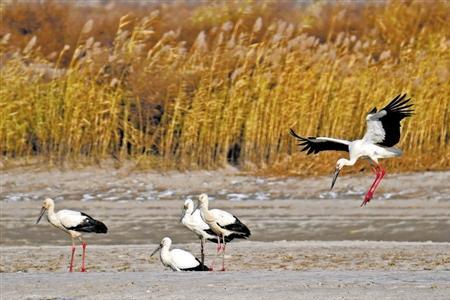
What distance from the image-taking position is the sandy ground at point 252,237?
430 inches

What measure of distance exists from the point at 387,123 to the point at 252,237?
2.25 meters

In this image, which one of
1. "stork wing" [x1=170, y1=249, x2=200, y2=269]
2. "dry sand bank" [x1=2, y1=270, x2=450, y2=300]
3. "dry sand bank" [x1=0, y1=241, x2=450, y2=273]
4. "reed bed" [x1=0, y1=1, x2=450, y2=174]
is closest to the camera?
"dry sand bank" [x1=2, y1=270, x2=450, y2=300]

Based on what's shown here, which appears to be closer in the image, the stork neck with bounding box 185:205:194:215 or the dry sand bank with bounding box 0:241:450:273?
the dry sand bank with bounding box 0:241:450:273

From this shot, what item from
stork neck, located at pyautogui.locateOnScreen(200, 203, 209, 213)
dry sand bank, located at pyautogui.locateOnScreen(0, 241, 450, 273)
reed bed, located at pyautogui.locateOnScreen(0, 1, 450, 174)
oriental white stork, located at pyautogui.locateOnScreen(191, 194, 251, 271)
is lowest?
dry sand bank, located at pyautogui.locateOnScreen(0, 241, 450, 273)

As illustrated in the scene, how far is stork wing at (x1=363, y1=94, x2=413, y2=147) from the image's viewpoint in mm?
14500

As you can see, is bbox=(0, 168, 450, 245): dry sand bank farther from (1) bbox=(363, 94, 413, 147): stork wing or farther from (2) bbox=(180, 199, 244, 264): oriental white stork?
(1) bbox=(363, 94, 413, 147): stork wing

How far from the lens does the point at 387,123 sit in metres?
14.9

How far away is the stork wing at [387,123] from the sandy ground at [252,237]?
1.17 m

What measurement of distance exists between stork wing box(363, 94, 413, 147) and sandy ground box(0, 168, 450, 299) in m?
1.17

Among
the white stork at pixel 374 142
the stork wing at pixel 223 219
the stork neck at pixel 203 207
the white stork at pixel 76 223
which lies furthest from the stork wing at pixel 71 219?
the white stork at pixel 374 142

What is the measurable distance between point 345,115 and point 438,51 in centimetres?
216

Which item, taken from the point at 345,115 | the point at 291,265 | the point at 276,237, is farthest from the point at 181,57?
the point at 291,265

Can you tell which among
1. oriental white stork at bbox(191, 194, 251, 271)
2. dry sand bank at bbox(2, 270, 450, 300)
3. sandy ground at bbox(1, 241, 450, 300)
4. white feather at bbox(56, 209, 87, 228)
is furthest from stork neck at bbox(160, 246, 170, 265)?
white feather at bbox(56, 209, 87, 228)

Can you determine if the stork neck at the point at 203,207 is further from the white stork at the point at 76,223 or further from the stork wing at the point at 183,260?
the stork wing at the point at 183,260
